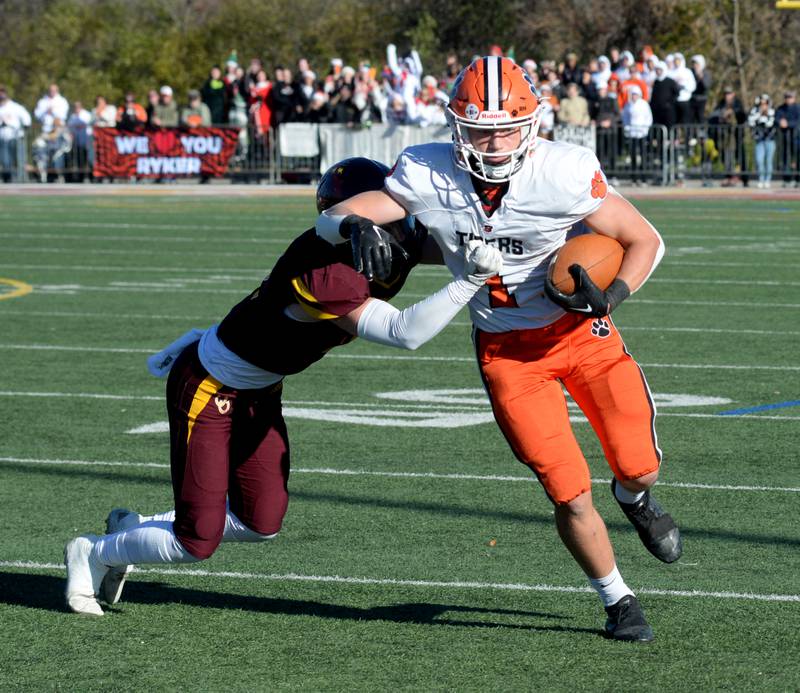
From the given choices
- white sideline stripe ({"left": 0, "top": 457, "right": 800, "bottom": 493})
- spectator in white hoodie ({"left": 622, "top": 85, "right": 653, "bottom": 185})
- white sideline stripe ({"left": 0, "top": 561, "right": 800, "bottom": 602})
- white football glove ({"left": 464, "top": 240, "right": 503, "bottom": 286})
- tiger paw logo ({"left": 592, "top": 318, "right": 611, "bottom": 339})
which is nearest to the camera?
white football glove ({"left": 464, "top": 240, "right": 503, "bottom": 286})

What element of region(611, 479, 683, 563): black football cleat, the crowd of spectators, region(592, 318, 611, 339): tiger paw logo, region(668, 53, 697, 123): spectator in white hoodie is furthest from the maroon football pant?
region(668, 53, 697, 123): spectator in white hoodie

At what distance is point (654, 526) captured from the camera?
16.8ft

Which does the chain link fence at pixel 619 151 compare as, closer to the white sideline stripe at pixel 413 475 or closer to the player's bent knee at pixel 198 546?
the white sideline stripe at pixel 413 475

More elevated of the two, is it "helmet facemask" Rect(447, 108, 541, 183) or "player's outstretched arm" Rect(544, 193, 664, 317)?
"helmet facemask" Rect(447, 108, 541, 183)

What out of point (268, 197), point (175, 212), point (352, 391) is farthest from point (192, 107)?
point (352, 391)

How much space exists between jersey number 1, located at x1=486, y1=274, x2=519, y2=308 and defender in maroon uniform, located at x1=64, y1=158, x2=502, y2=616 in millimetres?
207

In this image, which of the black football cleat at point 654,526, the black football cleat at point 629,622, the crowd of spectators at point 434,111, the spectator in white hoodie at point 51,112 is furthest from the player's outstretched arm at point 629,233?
the spectator in white hoodie at point 51,112

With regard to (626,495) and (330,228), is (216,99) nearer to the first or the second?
(626,495)

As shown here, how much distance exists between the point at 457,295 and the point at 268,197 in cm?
2118

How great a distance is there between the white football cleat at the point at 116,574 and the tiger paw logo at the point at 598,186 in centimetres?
176

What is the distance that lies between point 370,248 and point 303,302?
0.95ft

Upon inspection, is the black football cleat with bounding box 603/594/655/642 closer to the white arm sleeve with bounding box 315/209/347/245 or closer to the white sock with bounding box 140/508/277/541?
the white sock with bounding box 140/508/277/541

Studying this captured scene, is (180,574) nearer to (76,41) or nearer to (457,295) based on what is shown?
(457,295)

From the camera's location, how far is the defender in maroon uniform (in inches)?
179
